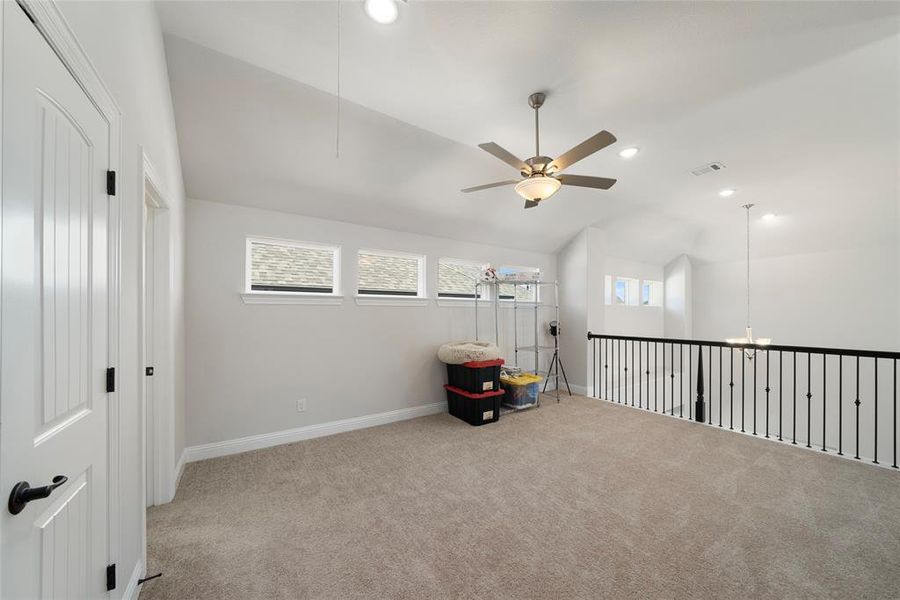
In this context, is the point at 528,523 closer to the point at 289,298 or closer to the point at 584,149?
the point at 584,149

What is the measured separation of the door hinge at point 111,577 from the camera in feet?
4.32

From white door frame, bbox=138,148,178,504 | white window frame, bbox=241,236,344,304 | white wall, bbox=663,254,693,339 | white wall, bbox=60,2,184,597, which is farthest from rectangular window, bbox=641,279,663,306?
white wall, bbox=60,2,184,597

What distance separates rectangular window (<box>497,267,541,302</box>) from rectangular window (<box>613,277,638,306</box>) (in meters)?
2.02

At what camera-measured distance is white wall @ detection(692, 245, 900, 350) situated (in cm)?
517

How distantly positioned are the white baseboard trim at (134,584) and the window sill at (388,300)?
2530mm

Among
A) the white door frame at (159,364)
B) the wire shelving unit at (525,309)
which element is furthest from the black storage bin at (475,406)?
the white door frame at (159,364)

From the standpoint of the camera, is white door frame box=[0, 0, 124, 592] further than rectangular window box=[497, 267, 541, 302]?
No

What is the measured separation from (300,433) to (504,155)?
3.19 meters

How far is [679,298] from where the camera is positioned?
718 cm

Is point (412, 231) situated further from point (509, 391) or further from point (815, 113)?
point (815, 113)

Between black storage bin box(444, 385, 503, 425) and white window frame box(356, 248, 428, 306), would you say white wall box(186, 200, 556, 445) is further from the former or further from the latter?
black storage bin box(444, 385, 503, 425)

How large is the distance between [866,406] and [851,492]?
180 inches

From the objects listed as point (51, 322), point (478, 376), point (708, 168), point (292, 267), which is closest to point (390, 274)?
point (292, 267)

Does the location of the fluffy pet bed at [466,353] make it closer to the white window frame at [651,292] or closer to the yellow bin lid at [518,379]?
the yellow bin lid at [518,379]
